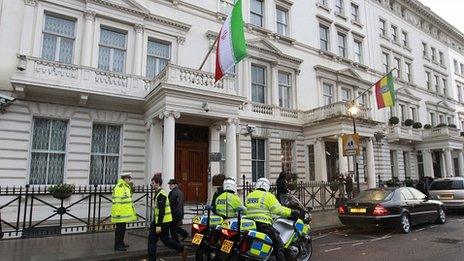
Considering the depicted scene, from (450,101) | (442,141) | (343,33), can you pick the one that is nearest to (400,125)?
(442,141)

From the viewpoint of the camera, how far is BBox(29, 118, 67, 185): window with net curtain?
13664 millimetres

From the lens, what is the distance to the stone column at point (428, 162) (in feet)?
102

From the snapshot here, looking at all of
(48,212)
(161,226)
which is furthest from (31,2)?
(161,226)

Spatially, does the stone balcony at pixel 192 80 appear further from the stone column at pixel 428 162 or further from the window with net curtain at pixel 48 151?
the stone column at pixel 428 162

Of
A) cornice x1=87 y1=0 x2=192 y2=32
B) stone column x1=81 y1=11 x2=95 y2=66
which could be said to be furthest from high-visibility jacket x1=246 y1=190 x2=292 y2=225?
cornice x1=87 y1=0 x2=192 y2=32

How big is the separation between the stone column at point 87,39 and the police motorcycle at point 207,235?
10.5 metres

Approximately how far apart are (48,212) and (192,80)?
7.65 meters

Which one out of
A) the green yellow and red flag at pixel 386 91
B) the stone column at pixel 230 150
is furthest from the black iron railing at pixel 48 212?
the green yellow and red flag at pixel 386 91

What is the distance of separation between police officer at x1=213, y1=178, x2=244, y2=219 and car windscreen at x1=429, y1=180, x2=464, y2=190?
13.9 metres

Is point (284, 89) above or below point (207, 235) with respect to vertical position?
above

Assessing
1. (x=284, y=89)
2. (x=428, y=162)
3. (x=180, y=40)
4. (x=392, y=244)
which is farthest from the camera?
(x=428, y=162)

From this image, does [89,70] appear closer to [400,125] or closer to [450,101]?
[400,125]

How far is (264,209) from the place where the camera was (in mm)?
6832

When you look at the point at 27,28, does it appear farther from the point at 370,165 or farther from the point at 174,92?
the point at 370,165
